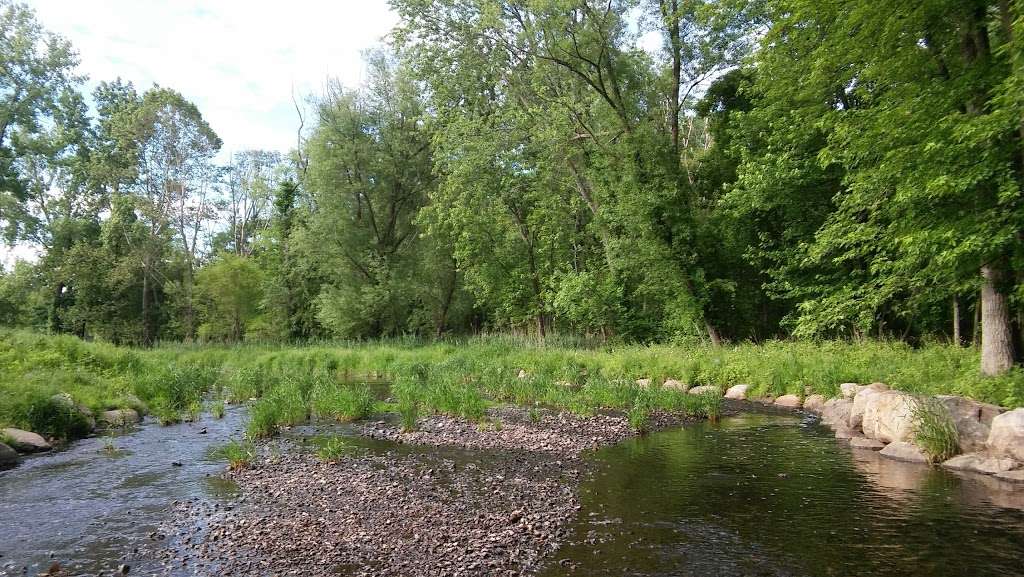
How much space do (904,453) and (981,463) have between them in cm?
126

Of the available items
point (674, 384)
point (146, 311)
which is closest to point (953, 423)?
point (674, 384)

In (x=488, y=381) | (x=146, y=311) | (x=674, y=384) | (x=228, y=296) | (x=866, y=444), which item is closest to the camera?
(x=866, y=444)

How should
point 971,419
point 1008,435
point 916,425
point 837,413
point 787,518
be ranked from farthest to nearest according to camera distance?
point 837,413 → point 916,425 → point 971,419 → point 1008,435 → point 787,518

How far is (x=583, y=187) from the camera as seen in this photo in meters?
30.4

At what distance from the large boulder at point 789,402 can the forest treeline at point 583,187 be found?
2082 mm

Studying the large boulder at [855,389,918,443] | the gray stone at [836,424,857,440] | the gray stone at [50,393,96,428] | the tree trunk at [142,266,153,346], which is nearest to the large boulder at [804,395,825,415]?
the gray stone at [836,424,857,440]

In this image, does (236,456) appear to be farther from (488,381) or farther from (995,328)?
(995,328)

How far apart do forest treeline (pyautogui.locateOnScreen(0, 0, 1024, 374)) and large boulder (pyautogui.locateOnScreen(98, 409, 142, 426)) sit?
63.7 ft

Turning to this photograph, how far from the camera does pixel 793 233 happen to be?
968 inches

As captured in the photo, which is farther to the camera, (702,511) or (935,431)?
(935,431)

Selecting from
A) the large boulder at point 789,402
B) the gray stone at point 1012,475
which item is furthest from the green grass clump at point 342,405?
the gray stone at point 1012,475

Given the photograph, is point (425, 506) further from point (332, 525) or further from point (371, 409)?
point (371, 409)

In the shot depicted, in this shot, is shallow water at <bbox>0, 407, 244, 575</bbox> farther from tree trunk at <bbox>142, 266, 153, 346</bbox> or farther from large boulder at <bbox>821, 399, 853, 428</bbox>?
tree trunk at <bbox>142, 266, 153, 346</bbox>

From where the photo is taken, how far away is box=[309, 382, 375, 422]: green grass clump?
50.9 ft
